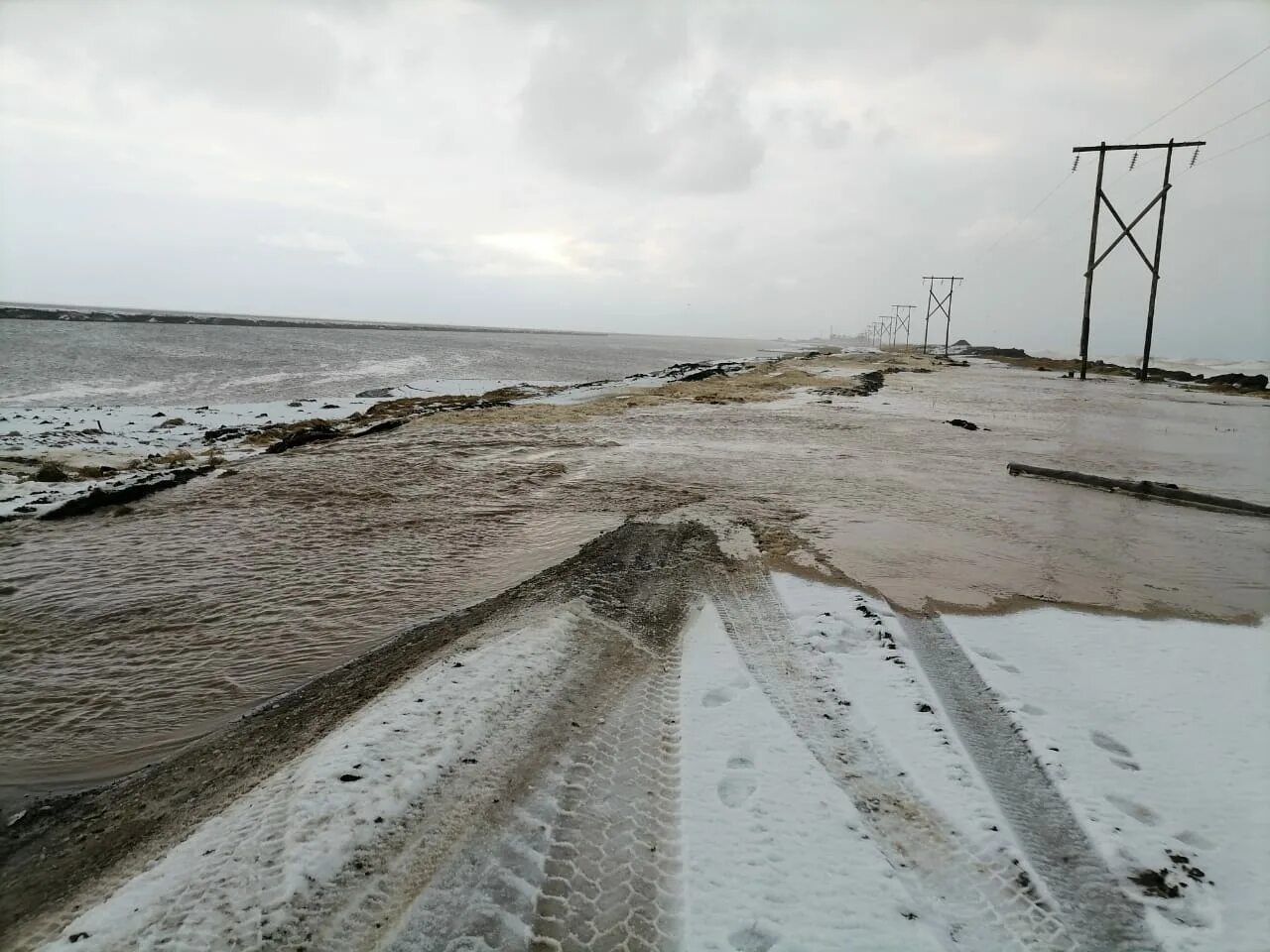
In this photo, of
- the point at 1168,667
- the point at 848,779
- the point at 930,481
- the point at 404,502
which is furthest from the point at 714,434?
the point at 848,779

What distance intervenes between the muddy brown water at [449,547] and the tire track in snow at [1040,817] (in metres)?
1.46

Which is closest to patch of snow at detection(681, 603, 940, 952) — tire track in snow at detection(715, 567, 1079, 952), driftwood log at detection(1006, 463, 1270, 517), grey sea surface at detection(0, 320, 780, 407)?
tire track in snow at detection(715, 567, 1079, 952)

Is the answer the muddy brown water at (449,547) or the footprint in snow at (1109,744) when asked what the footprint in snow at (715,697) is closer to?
the footprint in snow at (1109,744)

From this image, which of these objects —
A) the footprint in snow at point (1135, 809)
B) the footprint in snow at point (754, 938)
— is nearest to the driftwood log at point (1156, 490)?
the footprint in snow at point (1135, 809)

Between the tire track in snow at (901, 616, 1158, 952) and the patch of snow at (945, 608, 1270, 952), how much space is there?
0.08 m

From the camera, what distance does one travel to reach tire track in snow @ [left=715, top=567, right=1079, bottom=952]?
254cm

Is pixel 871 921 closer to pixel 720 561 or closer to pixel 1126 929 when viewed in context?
pixel 1126 929

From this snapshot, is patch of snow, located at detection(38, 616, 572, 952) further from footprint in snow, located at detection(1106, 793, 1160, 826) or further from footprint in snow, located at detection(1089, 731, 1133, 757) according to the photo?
footprint in snow, located at detection(1089, 731, 1133, 757)

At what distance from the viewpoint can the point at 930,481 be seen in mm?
10625

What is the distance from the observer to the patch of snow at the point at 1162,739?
2699 mm

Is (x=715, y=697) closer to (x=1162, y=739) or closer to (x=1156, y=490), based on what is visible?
(x=1162, y=739)

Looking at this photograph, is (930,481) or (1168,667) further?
(930,481)

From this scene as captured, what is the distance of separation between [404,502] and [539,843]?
23.0 ft

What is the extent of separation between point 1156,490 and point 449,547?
10601 mm
